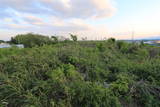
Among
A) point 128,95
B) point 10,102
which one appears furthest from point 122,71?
point 10,102

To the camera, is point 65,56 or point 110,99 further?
point 65,56

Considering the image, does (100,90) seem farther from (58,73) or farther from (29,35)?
(29,35)

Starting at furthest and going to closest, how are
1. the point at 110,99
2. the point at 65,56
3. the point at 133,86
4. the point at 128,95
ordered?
the point at 65,56 → the point at 133,86 → the point at 128,95 → the point at 110,99

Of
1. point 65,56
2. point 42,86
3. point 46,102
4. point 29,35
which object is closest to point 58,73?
point 42,86

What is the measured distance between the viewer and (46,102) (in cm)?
135

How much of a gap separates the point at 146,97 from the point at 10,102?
2.12 meters

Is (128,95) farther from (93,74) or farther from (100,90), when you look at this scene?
(93,74)

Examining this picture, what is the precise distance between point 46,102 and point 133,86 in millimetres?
1502

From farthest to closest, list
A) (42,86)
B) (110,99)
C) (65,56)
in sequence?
1. (65,56)
2. (42,86)
3. (110,99)

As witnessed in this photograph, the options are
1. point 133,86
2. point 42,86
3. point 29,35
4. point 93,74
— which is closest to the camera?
point 42,86

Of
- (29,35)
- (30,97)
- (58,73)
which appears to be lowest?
(30,97)

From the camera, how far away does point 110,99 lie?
1.43 meters

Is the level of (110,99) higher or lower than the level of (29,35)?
lower

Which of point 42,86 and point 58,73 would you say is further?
point 58,73
